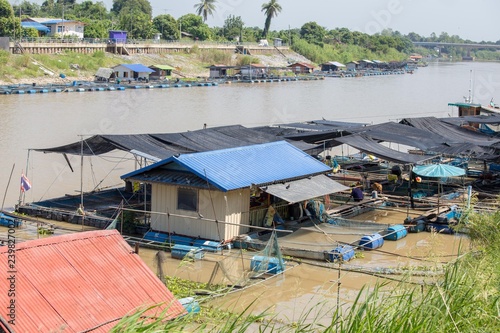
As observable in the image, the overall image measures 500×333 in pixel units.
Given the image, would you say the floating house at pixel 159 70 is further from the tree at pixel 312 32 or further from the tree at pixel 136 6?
the tree at pixel 312 32

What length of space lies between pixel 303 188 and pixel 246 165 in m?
1.25

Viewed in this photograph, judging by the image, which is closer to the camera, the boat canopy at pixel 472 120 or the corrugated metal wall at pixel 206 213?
the corrugated metal wall at pixel 206 213

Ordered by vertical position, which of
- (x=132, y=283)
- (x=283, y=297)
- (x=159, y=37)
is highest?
(x=159, y=37)

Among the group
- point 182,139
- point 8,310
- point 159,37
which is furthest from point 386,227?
point 159,37

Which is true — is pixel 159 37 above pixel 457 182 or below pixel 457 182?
above

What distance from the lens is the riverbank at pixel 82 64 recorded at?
55.3 meters

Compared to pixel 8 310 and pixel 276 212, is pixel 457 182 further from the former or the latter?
pixel 8 310

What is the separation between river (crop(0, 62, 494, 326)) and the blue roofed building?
→ 1.26 m

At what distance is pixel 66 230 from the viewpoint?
1517 centimetres

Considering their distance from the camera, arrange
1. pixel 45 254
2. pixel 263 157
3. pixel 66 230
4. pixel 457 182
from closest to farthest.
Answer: pixel 45 254 → pixel 66 230 → pixel 263 157 → pixel 457 182

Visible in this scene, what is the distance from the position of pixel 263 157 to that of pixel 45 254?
Result: 830 centimetres

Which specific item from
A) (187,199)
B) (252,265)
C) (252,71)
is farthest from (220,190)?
(252,71)

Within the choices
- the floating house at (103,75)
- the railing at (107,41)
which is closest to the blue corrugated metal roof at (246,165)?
the floating house at (103,75)

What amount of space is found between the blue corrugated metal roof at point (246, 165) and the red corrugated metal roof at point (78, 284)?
5.33m
